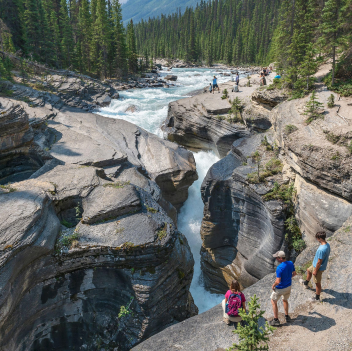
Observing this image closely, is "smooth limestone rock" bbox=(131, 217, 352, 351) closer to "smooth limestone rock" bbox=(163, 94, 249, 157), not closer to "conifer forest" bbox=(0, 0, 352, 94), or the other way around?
"conifer forest" bbox=(0, 0, 352, 94)

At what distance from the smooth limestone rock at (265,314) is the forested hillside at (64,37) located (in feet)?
118

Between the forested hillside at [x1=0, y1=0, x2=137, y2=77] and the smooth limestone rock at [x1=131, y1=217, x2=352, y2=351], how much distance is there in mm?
35911

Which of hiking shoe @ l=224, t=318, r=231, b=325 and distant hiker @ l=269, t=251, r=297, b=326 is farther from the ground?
distant hiker @ l=269, t=251, r=297, b=326

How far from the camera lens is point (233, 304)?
5984 millimetres

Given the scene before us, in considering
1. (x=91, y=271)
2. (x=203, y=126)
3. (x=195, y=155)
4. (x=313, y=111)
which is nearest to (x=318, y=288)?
(x=91, y=271)

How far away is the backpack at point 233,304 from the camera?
5922 millimetres

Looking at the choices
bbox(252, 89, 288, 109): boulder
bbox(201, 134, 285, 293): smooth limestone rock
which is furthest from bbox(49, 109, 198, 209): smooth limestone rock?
bbox(252, 89, 288, 109): boulder

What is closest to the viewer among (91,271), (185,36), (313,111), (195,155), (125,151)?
(91,271)

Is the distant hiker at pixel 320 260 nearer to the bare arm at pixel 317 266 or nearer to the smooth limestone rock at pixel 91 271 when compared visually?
the bare arm at pixel 317 266

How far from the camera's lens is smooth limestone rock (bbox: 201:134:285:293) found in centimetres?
1230

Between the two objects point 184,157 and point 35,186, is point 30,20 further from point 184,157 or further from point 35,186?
point 35,186

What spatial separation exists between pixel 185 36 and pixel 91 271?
340 feet

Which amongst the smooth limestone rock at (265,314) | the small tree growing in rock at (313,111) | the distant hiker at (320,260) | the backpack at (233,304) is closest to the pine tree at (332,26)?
the small tree growing in rock at (313,111)

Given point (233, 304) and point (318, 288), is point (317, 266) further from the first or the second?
point (233, 304)
